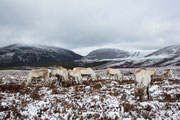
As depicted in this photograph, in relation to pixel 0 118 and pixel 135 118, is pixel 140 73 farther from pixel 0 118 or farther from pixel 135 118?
pixel 0 118

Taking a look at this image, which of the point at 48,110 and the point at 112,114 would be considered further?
the point at 48,110

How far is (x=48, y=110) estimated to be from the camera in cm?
936

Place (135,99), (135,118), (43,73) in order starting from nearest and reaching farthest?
(135,118) < (135,99) < (43,73)

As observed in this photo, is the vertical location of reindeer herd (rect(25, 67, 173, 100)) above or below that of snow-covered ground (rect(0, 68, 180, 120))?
above

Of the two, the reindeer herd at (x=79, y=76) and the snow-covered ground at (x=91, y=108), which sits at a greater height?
the reindeer herd at (x=79, y=76)

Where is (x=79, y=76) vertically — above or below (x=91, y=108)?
above

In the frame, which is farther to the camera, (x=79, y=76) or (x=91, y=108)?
(x=79, y=76)

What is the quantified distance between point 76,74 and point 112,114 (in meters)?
10.2

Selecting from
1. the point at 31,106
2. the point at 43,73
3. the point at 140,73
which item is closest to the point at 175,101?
the point at 140,73

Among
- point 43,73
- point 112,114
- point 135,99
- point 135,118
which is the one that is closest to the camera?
point 135,118

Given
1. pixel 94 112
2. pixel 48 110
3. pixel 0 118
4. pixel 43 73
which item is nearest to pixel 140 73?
pixel 94 112

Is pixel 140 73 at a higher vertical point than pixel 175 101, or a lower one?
higher

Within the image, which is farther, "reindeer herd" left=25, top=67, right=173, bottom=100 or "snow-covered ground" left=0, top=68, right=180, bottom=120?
"reindeer herd" left=25, top=67, right=173, bottom=100

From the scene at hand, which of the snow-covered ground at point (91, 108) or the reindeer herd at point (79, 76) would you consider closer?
the snow-covered ground at point (91, 108)
